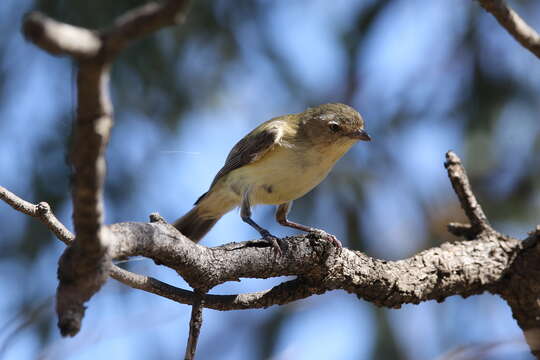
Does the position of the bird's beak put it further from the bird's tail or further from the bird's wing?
the bird's tail

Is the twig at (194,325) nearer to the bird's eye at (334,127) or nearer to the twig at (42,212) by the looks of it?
the twig at (42,212)

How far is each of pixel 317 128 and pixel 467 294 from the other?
1.42m

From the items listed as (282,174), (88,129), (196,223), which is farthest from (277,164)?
(88,129)

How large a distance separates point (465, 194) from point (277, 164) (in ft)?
3.81

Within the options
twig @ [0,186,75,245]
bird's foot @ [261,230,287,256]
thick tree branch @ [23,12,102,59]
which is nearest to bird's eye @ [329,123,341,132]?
bird's foot @ [261,230,287,256]

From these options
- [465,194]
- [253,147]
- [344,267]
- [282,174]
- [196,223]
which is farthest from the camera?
[196,223]

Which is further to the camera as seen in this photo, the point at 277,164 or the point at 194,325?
the point at 277,164

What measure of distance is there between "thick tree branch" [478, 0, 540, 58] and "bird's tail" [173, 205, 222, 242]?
2.54 metres

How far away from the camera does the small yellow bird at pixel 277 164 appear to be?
4039 mm

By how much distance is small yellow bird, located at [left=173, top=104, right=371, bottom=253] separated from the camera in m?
4.04

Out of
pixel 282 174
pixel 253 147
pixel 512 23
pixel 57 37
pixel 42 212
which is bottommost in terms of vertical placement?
pixel 57 37

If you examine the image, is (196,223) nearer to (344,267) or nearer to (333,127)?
(333,127)

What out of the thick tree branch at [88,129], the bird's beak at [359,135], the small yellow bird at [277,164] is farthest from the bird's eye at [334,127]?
the thick tree branch at [88,129]

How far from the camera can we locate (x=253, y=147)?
4.21 m
